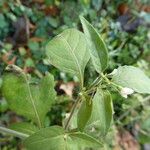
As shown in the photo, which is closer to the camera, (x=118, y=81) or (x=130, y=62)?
(x=118, y=81)

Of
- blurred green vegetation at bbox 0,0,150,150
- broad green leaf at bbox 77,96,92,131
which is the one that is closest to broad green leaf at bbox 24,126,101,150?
broad green leaf at bbox 77,96,92,131

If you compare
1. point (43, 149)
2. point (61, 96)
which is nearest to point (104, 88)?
point (43, 149)

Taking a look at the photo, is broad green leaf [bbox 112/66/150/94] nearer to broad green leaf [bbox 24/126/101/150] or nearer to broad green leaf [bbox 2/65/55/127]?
broad green leaf [bbox 24/126/101/150]

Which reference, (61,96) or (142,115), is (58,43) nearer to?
(61,96)

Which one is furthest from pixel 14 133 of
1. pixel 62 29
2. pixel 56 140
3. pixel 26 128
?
pixel 62 29

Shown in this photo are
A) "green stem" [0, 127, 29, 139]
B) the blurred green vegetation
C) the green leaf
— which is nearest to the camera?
the green leaf

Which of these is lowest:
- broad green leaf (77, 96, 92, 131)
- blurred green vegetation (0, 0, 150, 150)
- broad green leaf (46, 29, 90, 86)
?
blurred green vegetation (0, 0, 150, 150)
